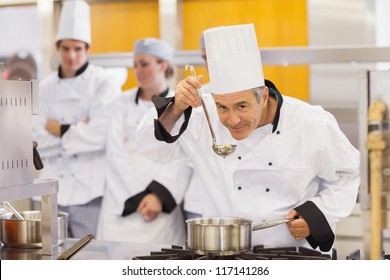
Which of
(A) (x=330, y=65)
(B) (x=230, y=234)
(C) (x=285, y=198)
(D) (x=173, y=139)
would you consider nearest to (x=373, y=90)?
(A) (x=330, y=65)

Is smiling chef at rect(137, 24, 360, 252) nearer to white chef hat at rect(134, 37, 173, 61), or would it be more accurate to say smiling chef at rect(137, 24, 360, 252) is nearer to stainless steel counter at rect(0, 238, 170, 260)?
stainless steel counter at rect(0, 238, 170, 260)

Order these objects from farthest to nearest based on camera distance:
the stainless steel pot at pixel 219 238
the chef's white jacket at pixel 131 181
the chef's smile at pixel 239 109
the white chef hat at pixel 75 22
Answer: the white chef hat at pixel 75 22 → the chef's white jacket at pixel 131 181 → the chef's smile at pixel 239 109 → the stainless steel pot at pixel 219 238

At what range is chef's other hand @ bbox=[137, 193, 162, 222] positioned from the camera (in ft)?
8.54

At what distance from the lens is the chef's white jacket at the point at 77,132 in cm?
260

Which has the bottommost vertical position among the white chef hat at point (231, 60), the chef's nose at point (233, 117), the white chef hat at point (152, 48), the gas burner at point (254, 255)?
the gas burner at point (254, 255)

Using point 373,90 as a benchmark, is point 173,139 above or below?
below

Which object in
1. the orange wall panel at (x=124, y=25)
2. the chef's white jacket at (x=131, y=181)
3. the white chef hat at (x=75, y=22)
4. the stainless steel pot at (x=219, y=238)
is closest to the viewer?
the stainless steel pot at (x=219, y=238)

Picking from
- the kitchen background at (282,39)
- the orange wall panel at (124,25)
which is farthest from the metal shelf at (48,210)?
the orange wall panel at (124,25)

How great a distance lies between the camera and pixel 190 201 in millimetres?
2551

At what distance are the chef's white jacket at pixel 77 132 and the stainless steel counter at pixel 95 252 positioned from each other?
0.86 meters

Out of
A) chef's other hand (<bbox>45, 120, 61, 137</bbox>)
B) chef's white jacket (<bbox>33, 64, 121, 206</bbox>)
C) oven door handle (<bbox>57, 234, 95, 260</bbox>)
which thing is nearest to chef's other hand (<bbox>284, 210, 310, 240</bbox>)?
oven door handle (<bbox>57, 234, 95, 260</bbox>)

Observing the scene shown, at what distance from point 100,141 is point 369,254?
43.4 inches

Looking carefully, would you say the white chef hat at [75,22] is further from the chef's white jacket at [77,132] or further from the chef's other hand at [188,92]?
the chef's other hand at [188,92]
